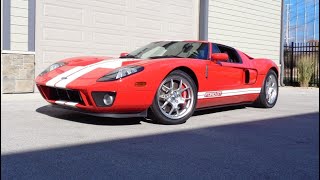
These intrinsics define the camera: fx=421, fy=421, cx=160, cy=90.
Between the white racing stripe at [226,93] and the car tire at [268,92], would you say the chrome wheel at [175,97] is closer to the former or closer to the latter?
the white racing stripe at [226,93]

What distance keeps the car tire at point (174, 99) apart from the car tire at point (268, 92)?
6.47 ft

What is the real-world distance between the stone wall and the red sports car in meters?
2.82

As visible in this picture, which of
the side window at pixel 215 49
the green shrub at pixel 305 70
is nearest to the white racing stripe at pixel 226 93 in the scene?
the side window at pixel 215 49

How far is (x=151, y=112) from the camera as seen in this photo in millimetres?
4863

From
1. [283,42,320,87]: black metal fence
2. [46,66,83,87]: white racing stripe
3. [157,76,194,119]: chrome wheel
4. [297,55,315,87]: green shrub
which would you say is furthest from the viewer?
[283,42,320,87]: black metal fence

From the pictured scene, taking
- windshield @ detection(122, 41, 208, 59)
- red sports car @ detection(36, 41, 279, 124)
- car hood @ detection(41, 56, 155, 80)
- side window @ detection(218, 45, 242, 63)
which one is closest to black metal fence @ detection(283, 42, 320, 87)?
side window @ detection(218, 45, 242, 63)

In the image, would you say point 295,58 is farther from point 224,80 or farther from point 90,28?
point 224,80

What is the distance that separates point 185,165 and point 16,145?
1529 mm

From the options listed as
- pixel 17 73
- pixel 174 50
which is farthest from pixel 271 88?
pixel 17 73

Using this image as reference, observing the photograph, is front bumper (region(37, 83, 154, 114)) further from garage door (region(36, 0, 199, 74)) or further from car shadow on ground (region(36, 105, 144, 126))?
garage door (region(36, 0, 199, 74))

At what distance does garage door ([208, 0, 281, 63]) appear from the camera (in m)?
12.2

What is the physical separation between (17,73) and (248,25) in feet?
26.0

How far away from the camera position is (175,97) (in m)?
5.05

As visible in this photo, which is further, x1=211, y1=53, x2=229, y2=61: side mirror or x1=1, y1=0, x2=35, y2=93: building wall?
x1=1, y1=0, x2=35, y2=93: building wall
